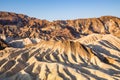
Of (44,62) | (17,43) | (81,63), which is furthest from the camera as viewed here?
(17,43)

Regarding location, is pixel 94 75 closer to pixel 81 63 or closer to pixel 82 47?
pixel 81 63

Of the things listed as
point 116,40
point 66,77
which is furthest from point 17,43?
point 66,77

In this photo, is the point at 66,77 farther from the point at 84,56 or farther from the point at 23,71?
the point at 84,56

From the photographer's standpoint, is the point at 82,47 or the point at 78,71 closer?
the point at 78,71

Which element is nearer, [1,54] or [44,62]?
[44,62]

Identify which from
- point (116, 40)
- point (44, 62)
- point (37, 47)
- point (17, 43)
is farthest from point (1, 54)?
point (17, 43)

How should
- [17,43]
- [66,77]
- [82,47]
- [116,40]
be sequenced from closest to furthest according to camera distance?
[66,77], [82,47], [116,40], [17,43]
